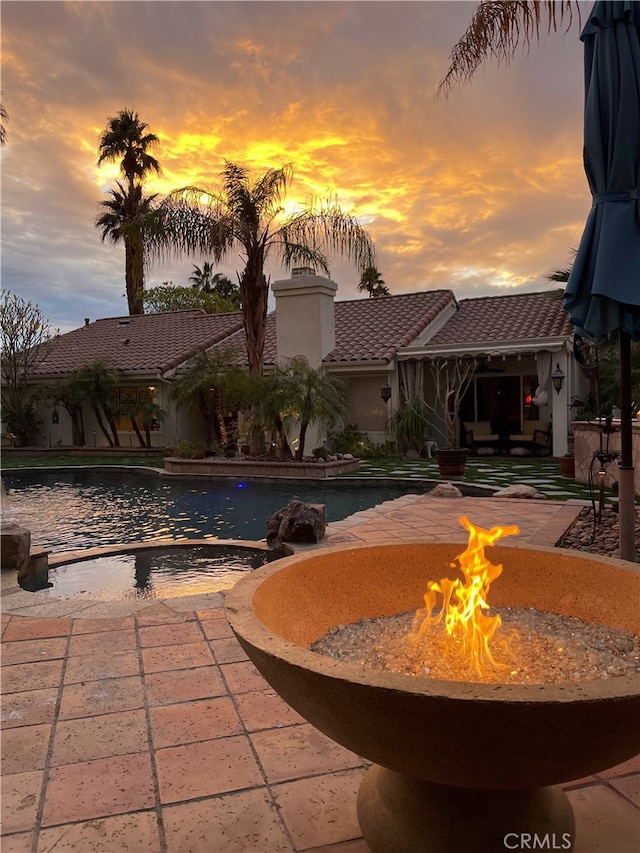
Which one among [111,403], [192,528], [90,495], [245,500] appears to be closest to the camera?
[192,528]

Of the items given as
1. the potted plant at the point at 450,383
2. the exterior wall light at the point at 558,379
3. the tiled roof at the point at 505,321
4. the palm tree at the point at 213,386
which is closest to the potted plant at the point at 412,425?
the potted plant at the point at 450,383

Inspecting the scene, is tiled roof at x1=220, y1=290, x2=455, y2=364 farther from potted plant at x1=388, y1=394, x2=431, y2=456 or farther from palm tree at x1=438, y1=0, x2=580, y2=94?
palm tree at x1=438, y1=0, x2=580, y2=94

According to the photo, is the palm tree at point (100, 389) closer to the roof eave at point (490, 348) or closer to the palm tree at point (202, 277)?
the roof eave at point (490, 348)

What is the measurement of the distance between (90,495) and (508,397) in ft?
43.0

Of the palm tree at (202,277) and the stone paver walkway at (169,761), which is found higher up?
the palm tree at (202,277)

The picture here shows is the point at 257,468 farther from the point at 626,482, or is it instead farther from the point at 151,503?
the point at 626,482

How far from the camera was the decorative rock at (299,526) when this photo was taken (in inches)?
276

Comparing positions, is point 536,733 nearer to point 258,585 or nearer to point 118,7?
point 258,585

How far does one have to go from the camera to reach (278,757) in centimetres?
263

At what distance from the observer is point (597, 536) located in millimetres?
6840

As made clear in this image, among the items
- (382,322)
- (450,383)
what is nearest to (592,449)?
(450,383)

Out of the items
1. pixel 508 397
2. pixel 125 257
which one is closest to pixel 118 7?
pixel 508 397
